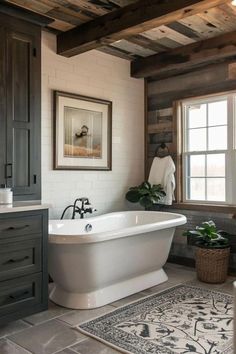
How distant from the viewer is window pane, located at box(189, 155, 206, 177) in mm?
4445

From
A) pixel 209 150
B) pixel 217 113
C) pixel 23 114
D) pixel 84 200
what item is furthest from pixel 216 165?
pixel 23 114

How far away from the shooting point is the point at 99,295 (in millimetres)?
3105

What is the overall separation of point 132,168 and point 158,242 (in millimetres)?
1478

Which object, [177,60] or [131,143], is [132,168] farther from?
[177,60]

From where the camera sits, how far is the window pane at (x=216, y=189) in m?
4.22

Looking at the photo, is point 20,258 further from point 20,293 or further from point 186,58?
point 186,58

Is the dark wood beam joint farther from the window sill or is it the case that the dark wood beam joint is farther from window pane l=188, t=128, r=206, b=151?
the window sill

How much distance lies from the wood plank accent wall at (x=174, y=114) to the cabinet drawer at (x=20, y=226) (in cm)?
230

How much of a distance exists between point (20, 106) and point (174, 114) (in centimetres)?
220

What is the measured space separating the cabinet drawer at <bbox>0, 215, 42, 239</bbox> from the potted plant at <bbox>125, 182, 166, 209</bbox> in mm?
1892

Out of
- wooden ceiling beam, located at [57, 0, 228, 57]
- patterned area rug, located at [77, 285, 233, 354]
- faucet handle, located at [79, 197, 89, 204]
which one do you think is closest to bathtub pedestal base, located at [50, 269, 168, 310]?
patterned area rug, located at [77, 285, 233, 354]

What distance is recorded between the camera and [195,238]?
155 inches

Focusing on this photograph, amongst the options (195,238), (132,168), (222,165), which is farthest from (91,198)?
(222,165)

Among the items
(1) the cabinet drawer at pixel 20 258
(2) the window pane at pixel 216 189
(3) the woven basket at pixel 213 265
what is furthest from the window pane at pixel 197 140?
(1) the cabinet drawer at pixel 20 258
